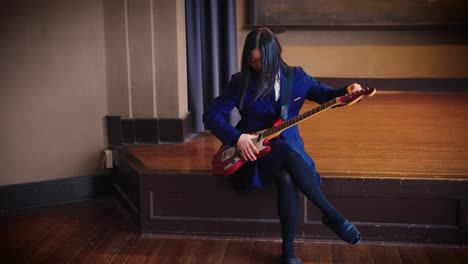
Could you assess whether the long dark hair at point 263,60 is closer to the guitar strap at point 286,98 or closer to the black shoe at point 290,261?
the guitar strap at point 286,98

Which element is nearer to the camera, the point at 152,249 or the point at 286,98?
the point at 286,98

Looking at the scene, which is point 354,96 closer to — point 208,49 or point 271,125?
point 271,125

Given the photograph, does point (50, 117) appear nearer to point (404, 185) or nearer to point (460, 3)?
point (404, 185)

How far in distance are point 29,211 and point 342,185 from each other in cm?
156

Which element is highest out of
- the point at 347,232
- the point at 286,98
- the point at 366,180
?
the point at 286,98

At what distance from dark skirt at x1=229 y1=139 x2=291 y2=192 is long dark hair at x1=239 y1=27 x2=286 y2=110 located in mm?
221

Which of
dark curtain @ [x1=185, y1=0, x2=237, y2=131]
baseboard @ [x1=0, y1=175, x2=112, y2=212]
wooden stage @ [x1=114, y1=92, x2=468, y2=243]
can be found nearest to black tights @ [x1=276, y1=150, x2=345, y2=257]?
wooden stage @ [x1=114, y1=92, x2=468, y2=243]

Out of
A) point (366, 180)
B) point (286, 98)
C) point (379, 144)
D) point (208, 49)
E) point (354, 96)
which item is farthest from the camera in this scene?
point (208, 49)

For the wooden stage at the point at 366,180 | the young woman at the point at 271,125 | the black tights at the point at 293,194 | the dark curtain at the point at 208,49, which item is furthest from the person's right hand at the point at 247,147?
the dark curtain at the point at 208,49

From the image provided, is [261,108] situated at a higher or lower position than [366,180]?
higher

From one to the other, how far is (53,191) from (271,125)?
1333 mm

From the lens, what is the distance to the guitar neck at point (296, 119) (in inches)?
94.9

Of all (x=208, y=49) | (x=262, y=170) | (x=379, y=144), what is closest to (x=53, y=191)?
(x=208, y=49)

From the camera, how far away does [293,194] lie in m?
2.59
